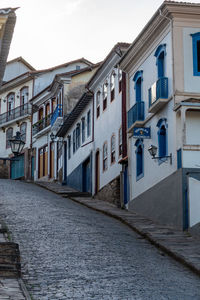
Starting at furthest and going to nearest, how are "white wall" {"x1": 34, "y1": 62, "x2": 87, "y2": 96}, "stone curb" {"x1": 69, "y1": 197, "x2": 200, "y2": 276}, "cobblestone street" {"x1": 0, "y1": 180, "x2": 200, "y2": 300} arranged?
"white wall" {"x1": 34, "y1": 62, "x2": 87, "y2": 96}
"stone curb" {"x1": 69, "y1": 197, "x2": 200, "y2": 276}
"cobblestone street" {"x1": 0, "y1": 180, "x2": 200, "y2": 300}

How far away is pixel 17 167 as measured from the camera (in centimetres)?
4841

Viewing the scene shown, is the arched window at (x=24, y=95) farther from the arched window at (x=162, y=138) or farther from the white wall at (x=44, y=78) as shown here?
the arched window at (x=162, y=138)

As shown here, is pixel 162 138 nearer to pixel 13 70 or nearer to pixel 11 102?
pixel 11 102

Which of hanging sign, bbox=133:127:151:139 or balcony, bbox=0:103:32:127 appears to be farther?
balcony, bbox=0:103:32:127

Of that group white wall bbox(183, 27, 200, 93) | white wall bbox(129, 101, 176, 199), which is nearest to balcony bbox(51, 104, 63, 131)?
white wall bbox(129, 101, 176, 199)

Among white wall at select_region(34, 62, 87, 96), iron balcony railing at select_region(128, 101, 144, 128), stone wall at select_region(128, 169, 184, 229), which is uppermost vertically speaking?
white wall at select_region(34, 62, 87, 96)

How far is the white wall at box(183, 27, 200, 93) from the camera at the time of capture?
1920 centimetres

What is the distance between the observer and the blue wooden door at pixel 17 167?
4760cm

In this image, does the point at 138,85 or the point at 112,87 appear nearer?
the point at 138,85

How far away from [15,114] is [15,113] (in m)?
0.08

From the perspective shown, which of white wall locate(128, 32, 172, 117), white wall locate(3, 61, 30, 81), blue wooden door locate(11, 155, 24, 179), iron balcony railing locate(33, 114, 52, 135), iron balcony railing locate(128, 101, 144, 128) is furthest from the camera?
white wall locate(3, 61, 30, 81)

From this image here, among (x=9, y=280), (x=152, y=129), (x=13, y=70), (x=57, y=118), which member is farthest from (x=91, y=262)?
(x=13, y=70)

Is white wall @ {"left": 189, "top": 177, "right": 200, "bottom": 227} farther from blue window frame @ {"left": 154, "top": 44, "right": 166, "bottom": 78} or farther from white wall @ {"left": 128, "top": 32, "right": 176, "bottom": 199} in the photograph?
blue window frame @ {"left": 154, "top": 44, "right": 166, "bottom": 78}

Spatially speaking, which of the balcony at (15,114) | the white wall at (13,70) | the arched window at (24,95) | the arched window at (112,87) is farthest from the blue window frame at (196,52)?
the white wall at (13,70)
